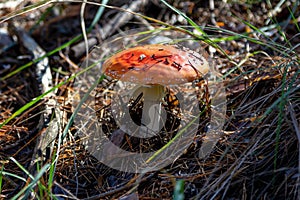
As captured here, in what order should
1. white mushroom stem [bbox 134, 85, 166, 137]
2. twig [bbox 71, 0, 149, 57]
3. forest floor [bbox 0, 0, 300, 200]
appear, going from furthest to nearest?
twig [bbox 71, 0, 149, 57], white mushroom stem [bbox 134, 85, 166, 137], forest floor [bbox 0, 0, 300, 200]

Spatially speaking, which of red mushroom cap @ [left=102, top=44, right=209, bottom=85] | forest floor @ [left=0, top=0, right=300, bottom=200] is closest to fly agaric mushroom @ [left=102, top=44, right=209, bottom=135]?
red mushroom cap @ [left=102, top=44, right=209, bottom=85]

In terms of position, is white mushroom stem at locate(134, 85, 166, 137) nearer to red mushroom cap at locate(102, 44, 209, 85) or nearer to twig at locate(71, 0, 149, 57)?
red mushroom cap at locate(102, 44, 209, 85)

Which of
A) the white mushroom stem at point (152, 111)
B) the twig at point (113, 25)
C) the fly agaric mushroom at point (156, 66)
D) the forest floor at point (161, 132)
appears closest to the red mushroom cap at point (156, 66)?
the fly agaric mushroom at point (156, 66)

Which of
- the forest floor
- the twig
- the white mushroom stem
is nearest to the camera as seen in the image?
the forest floor

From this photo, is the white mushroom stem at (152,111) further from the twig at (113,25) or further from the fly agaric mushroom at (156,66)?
the twig at (113,25)

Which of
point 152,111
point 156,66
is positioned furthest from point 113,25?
point 156,66

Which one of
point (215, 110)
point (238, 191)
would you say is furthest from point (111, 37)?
point (238, 191)

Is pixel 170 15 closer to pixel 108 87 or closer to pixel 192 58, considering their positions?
pixel 108 87

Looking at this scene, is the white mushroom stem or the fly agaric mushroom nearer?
the fly agaric mushroom
